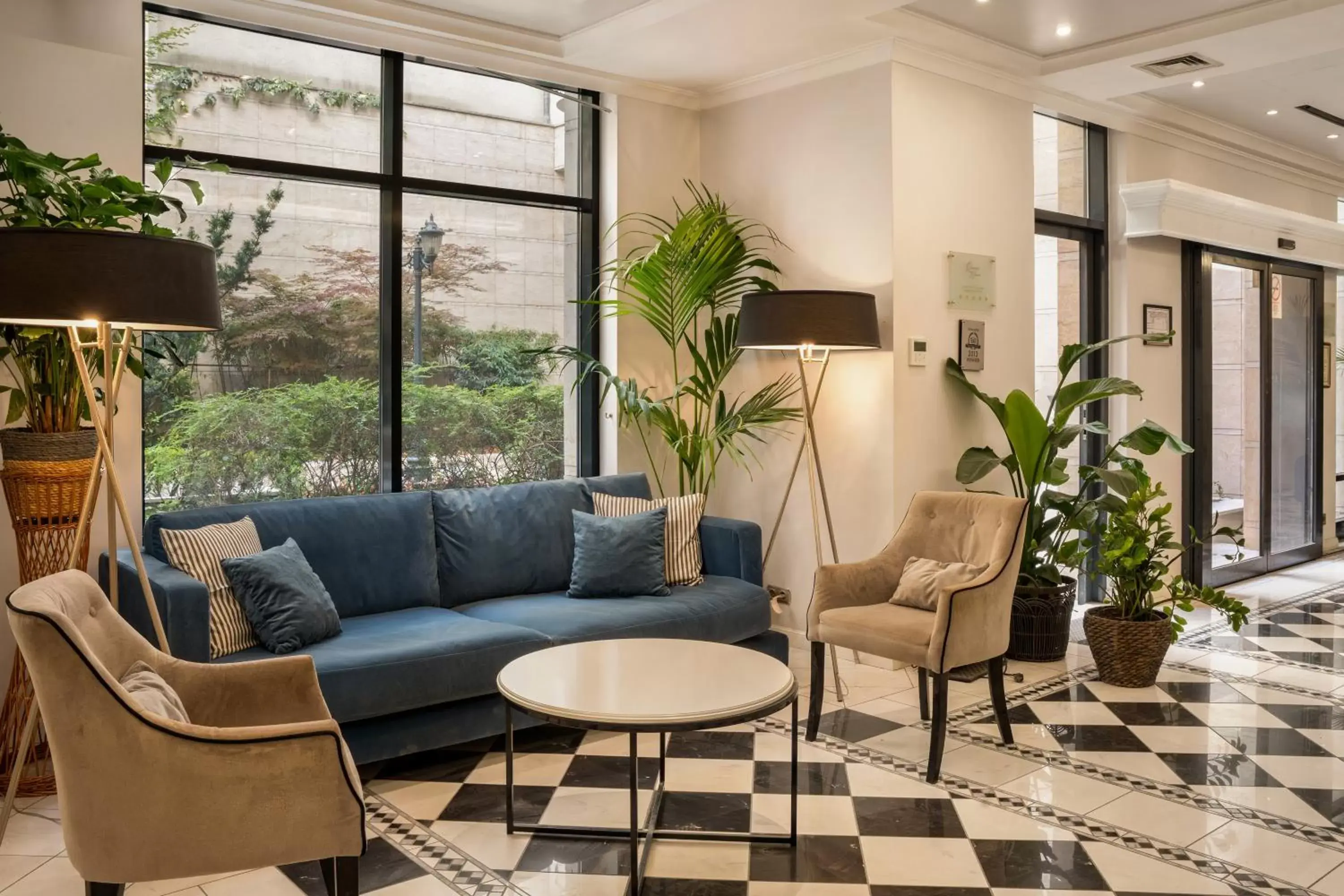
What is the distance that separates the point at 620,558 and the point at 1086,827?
198 cm

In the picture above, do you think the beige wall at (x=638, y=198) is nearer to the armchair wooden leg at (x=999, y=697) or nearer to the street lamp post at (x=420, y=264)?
the street lamp post at (x=420, y=264)

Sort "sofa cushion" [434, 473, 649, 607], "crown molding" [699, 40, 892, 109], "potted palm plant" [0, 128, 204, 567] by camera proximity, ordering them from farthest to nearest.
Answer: "crown molding" [699, 40, 892, 109] → "sofa cushion" [434, 473, 649, 607] → "potted palm plant" [0, 128, 204, 567]

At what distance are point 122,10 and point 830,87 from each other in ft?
9.55

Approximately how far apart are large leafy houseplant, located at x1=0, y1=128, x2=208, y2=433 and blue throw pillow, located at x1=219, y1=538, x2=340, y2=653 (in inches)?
26.9

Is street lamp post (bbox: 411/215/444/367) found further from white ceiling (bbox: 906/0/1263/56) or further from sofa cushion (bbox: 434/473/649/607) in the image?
white ceiling (bbox: 906/0/1263/56)

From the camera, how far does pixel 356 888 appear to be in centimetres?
212

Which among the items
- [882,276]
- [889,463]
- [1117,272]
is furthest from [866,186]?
[1117,272]

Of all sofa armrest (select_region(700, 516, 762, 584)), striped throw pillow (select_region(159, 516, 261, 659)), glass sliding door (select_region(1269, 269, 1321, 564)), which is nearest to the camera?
striped throw pillow (select_region(159, 516, 261, 659))

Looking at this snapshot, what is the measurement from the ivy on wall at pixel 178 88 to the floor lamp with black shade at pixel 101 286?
1.51 meters

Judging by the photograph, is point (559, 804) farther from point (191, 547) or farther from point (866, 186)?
point (866, 186)

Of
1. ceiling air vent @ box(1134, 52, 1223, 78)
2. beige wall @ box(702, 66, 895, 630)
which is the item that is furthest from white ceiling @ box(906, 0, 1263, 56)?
beige wall @ box(702, 66, 895, 630)

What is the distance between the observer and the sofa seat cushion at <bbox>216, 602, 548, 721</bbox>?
3.24 metres

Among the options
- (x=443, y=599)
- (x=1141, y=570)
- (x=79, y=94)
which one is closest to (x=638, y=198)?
(x=443, y=599)

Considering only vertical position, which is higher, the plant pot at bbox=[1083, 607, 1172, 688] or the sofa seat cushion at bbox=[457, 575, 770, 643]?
the sofa seat cushion at bbox=[457, 575, 770, 643]
